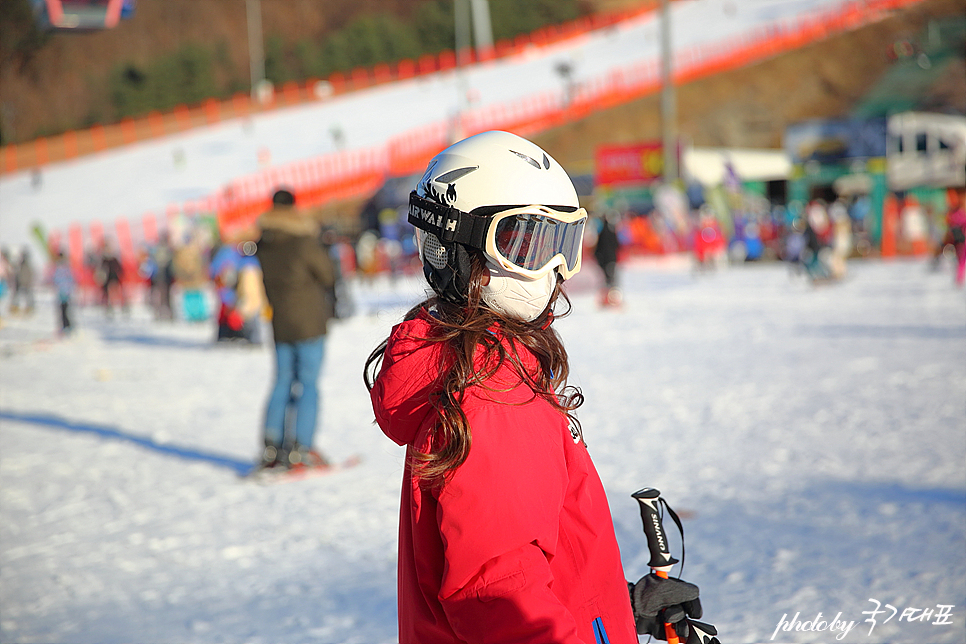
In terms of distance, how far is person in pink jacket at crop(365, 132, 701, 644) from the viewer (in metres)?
1.19

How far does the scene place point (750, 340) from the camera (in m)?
9.41

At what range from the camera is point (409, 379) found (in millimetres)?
1318

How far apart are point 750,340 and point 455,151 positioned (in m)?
8.56

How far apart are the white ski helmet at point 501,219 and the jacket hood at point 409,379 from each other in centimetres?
14

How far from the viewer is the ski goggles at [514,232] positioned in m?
1.38

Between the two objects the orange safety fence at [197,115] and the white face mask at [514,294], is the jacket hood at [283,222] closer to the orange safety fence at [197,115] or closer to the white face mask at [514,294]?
the white face mask at [514,294]

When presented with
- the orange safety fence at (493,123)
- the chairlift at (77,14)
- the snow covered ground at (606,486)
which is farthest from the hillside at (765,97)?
the chairlift at (77,14)

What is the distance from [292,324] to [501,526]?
3912 mm

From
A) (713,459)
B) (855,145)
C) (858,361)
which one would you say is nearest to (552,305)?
(713,459)

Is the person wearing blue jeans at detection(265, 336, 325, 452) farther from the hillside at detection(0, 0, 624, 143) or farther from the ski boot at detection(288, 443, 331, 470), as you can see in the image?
the hillside at detection(0, 0, 624, 143)

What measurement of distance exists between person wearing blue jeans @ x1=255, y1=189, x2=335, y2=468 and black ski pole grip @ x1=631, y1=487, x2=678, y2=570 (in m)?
3.53

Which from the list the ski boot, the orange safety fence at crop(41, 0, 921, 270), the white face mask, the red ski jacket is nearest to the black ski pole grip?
the red ski jacket

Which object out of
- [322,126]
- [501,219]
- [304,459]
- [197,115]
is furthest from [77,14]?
[197,115]

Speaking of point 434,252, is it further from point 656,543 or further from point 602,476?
point 602,476
